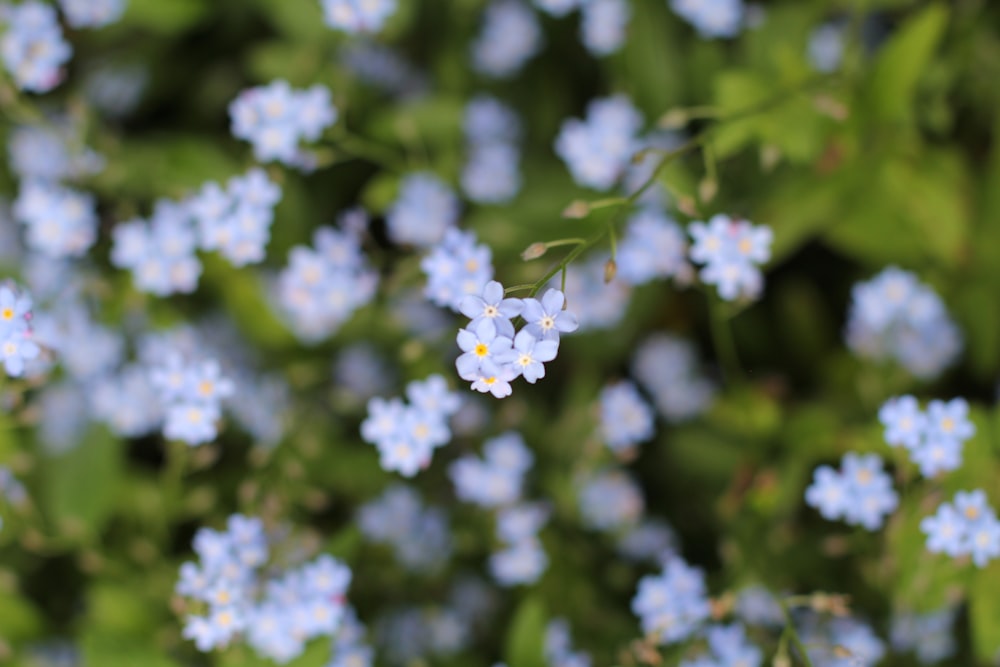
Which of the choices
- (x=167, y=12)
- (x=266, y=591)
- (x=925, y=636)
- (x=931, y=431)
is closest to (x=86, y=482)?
(x=266, y=591)

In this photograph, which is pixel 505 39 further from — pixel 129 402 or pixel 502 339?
pixel 502 339

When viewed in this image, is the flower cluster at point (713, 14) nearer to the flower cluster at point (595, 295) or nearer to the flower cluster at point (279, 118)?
the flower cluster at point (595, 295)

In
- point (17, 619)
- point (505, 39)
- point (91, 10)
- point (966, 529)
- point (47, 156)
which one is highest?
point (505, 39)

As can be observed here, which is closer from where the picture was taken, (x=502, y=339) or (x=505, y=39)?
(x=502, y=339)

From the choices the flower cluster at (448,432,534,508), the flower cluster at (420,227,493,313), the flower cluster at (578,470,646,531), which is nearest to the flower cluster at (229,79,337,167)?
the flower cluster at (420,227,493,313)

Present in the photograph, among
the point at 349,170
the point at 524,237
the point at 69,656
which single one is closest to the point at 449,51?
the point at 349,170

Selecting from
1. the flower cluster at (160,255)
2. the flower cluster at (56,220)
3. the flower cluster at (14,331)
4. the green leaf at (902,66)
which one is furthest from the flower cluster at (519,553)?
the green leaf at (902,66)
